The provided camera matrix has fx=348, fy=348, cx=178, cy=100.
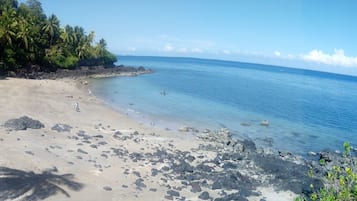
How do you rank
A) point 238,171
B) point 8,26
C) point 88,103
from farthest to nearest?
1. point 8,26
2. point 88,103
3. point 238,171

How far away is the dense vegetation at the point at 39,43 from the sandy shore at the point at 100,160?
83.9ft

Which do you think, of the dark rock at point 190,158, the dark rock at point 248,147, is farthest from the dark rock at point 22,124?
the dark rock at point 248,147

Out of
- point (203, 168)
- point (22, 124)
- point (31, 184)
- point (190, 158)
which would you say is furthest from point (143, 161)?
point (22, 124)

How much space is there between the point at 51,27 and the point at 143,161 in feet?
202

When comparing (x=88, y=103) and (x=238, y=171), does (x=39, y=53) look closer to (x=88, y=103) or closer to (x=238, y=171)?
(x=88, y=103)

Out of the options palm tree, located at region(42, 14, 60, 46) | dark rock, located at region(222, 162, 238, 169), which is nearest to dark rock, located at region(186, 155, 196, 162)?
dark rock, located at region(222, 162, 238, 169)

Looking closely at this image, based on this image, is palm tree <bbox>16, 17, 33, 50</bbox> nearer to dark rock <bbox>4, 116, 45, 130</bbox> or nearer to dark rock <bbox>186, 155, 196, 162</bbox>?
dark rock <bbox>4, 116, 45, 130</bbox>

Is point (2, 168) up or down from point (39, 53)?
down

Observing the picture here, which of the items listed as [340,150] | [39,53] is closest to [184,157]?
[340,150]

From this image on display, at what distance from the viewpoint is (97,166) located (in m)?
21.7

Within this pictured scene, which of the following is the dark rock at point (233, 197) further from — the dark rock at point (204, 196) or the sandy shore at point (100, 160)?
the dark rock at point (204, 196)

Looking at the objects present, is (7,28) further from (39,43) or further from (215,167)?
(215,167)

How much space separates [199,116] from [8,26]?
116 ft

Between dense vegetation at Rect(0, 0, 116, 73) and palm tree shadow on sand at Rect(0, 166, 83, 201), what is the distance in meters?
43.9
